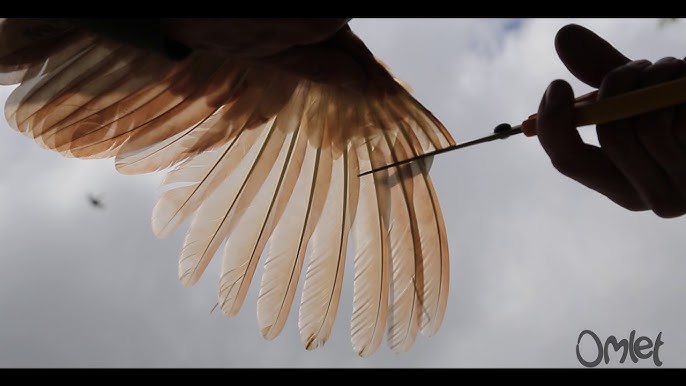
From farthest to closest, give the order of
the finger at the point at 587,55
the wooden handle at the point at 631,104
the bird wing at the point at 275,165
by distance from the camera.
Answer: the bird wing at the point at 275,165 < the finger at the point at 587,55 < the wooden handle at the point at 631,104

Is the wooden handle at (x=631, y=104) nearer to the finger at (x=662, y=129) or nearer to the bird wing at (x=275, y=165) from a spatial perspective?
the finger at (x=662, y=129)

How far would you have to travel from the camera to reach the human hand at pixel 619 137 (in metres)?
0.56

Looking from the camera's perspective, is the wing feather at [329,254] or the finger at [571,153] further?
the wing feather at [329,254]

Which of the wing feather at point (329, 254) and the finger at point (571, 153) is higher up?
the finger at point (571, 153)

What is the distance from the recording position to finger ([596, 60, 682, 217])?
0.57 metres

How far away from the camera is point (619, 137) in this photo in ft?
1.91

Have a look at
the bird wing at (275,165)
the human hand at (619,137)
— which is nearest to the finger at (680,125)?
the human hand at (619,137)

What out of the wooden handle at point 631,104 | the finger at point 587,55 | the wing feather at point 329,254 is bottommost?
the wing feather at point 329,254

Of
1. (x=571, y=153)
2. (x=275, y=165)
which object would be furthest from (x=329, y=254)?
(x=571, y=153)

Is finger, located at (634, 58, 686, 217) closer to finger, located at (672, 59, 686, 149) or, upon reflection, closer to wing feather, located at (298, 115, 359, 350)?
finger, located at (672, 59, 686, 149)
